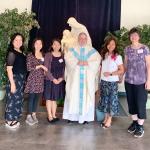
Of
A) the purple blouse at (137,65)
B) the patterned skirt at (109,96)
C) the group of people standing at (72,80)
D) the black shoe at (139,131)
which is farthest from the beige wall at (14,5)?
the black shoe at (139,131)

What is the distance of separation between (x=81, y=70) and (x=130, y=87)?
0.72 metres

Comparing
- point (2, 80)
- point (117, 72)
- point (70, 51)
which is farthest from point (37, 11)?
point (117, 72)

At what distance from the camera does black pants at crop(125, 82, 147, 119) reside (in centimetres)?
402

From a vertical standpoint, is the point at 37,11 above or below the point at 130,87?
above

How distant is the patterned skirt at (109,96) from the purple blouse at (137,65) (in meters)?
0.34

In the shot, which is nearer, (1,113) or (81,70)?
(81,70)

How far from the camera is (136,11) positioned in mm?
6324

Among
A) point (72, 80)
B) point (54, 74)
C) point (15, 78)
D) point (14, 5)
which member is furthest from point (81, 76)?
Result: point (14, 5)

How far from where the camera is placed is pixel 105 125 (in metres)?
4.46

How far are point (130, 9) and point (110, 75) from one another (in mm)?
2511

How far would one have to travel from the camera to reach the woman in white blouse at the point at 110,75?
168 inches

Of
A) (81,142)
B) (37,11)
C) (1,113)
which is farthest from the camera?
(37,11)

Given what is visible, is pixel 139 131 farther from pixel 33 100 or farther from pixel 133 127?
pixel 33 100

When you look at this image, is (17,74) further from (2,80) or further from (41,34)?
(41,34)
